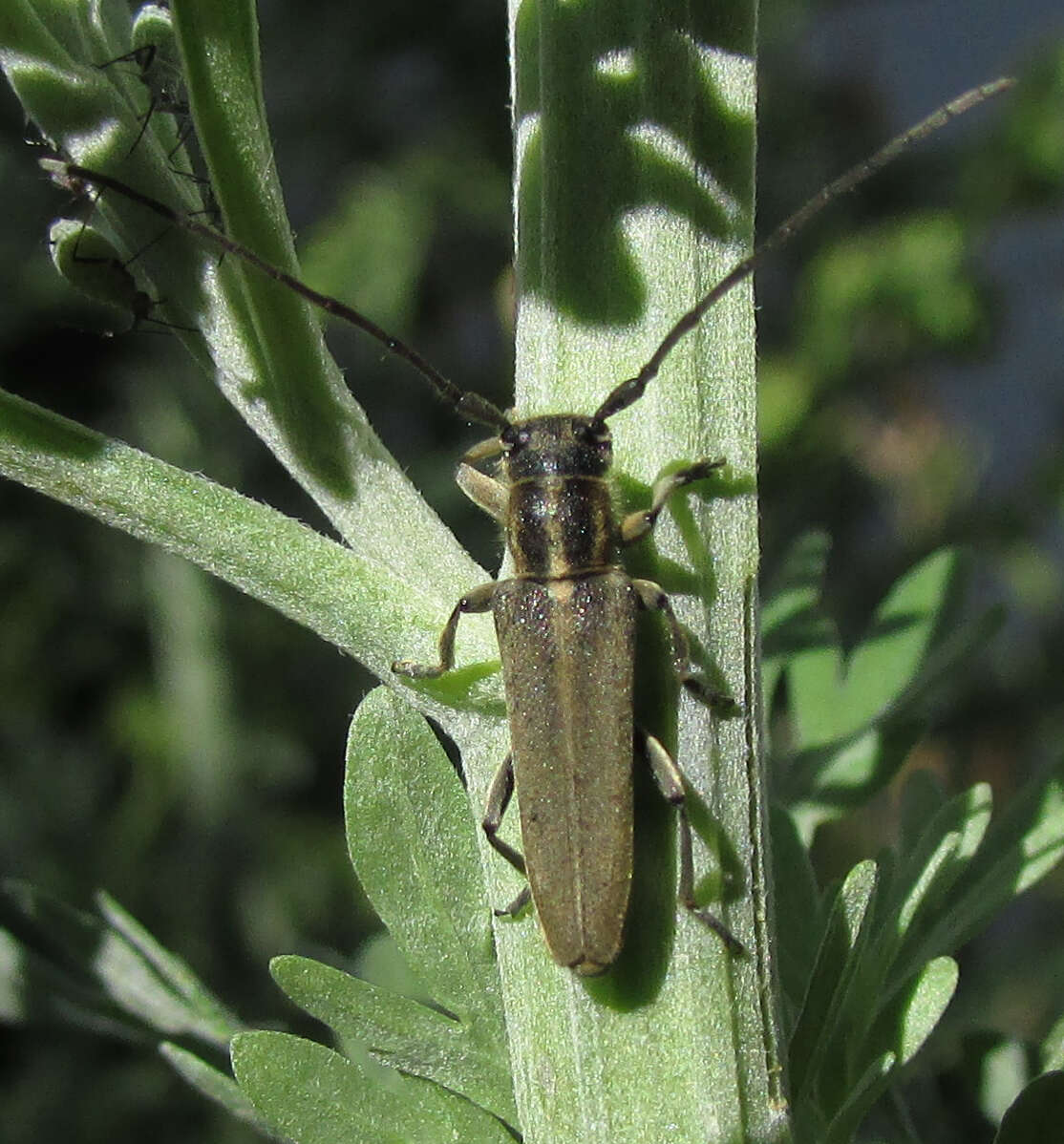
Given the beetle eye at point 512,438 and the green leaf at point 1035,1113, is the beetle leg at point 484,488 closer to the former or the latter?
the beetle eye at point 512,438

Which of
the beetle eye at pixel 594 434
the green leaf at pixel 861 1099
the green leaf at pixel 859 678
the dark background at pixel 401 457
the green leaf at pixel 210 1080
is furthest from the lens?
the dark background at pixel 401 457

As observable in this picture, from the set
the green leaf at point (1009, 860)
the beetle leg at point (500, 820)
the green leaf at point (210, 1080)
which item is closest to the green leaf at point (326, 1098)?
the beetle leg at point (500, 820)

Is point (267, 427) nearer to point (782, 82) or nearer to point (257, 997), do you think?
point (257, 997)

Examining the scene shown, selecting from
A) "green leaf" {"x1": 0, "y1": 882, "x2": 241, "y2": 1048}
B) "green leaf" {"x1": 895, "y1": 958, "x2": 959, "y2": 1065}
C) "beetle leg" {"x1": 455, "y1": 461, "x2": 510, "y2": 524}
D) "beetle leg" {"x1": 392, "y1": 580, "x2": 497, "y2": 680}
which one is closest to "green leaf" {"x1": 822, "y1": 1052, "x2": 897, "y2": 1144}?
"green leaf" {"x1": 895, "y1": 958, "x2": 959, "y2": 1065}

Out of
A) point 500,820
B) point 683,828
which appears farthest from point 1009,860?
point 500,820

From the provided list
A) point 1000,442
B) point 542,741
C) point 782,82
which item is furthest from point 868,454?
point 1000,442

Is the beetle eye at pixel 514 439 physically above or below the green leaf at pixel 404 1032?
above

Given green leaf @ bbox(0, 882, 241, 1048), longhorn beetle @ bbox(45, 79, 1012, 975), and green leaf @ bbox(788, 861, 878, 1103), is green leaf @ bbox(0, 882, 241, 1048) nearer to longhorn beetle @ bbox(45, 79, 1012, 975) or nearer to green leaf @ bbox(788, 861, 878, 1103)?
longhorn beetle @ bbox(45, 79, 1012, 975)

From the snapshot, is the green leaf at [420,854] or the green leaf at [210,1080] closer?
the green leaf at [420,854]
